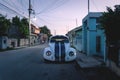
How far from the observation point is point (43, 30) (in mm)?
171250

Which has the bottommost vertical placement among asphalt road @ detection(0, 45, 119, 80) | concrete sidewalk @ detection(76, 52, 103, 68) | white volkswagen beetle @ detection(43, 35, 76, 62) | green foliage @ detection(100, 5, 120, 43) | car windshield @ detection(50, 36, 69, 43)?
asphalt road @ detection(0, 45, 119, 80)

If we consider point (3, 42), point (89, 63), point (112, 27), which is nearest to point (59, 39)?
point (89, 63)

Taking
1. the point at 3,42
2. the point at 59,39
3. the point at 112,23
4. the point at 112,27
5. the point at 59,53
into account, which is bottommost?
the point at 59,53

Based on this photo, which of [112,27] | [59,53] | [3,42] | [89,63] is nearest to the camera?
[112,27]

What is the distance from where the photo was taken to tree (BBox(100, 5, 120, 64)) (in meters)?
12.2

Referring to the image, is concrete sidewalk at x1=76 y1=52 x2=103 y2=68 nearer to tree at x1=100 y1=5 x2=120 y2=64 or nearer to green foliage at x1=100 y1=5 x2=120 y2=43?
tree at x1=100 y1=5 x2=120 y2=64

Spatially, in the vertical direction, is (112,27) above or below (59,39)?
above

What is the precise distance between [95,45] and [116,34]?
39.6 feet

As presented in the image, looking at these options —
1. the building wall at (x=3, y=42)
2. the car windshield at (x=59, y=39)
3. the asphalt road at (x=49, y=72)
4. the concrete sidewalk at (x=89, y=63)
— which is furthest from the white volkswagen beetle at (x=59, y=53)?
the building wall at (x=3, y=42)

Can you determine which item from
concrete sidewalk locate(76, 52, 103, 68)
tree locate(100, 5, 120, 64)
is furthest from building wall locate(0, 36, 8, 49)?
tree locate(100, 5, 120, 64)

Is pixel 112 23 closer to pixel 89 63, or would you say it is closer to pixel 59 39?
pixel 89 63

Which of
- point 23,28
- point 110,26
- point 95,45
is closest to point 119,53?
point 110,26

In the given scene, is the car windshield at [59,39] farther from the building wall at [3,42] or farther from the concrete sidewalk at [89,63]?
the building wall at [3,42]

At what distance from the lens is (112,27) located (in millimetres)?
12508
